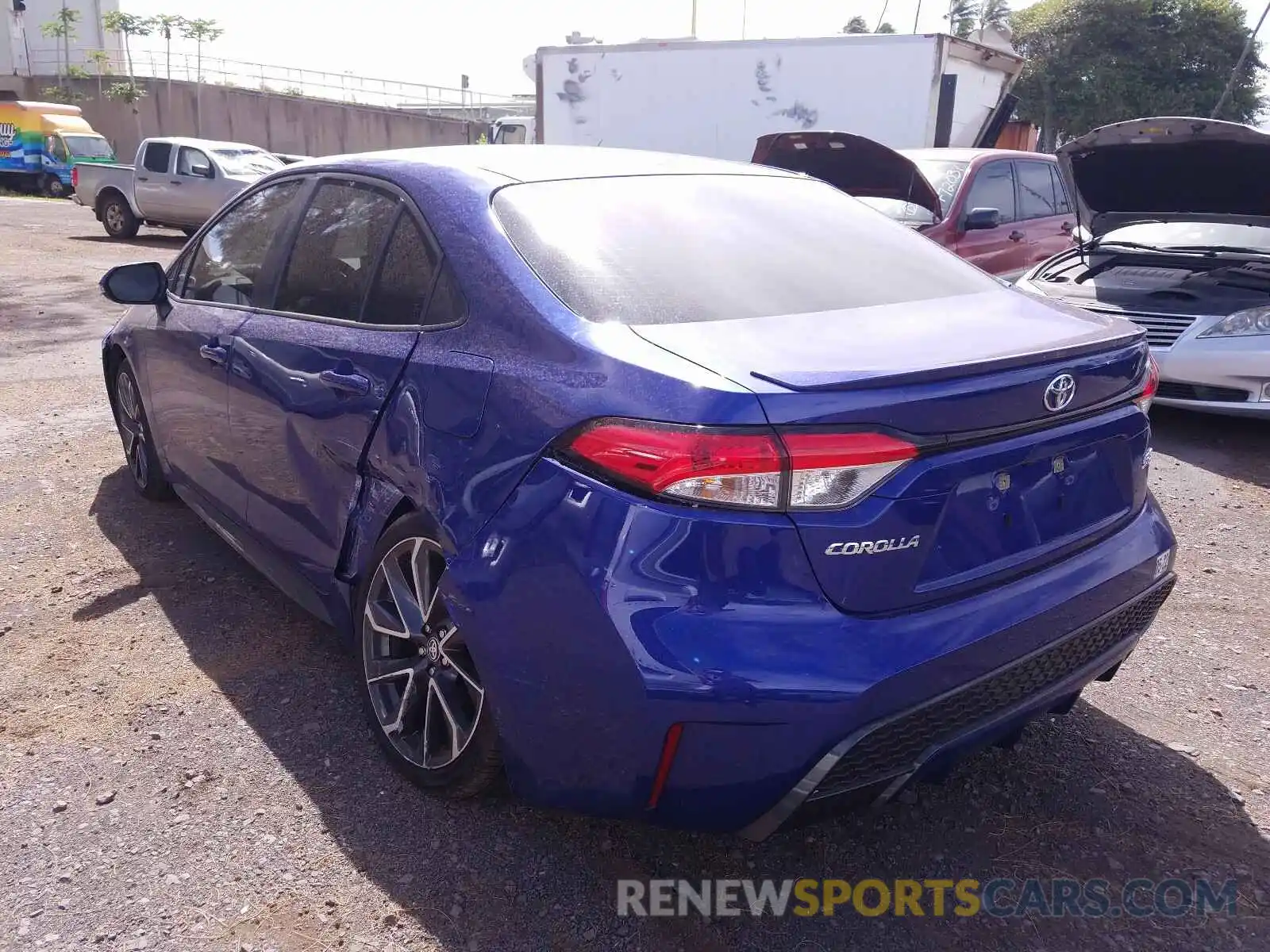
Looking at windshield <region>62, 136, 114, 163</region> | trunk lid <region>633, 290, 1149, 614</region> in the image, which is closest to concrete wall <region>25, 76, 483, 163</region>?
windshield <region>62, 136, 114, 163</region>

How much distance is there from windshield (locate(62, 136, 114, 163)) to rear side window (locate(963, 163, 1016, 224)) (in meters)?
25.8

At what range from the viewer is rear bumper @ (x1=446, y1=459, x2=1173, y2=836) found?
1.89 meters

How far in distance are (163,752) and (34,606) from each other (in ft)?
4.04

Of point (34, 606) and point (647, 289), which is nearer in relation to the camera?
point (647, 289)

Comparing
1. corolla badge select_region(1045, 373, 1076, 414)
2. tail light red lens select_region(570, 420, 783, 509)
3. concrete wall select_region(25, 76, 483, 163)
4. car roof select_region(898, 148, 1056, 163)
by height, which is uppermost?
concrete wall select_region(25, 76, 483, 163)

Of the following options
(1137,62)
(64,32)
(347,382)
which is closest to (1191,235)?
(347,382)

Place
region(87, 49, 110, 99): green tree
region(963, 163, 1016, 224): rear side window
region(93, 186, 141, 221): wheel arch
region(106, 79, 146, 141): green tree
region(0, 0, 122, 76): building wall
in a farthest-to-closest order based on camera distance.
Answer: region(0, 0, 122, 76): building wall, region(87, 49, 110, 99): green tree, region(106, 79, 146, 141): green tree, region(93, 186, 141, 221): wheel arch, region(963, 163, 1016, 224): rear side window

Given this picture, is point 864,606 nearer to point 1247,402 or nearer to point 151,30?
point 1247,402

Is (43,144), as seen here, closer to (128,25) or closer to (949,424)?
(128,25)

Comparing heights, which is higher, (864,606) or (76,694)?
(864,606)

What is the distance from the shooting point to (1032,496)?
2166mm

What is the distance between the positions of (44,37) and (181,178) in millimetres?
44688

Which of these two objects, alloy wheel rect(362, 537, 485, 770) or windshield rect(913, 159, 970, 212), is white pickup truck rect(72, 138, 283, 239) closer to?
windshield rect(913, 159, 970, 212)

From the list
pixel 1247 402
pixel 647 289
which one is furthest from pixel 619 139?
pixel 647 289
